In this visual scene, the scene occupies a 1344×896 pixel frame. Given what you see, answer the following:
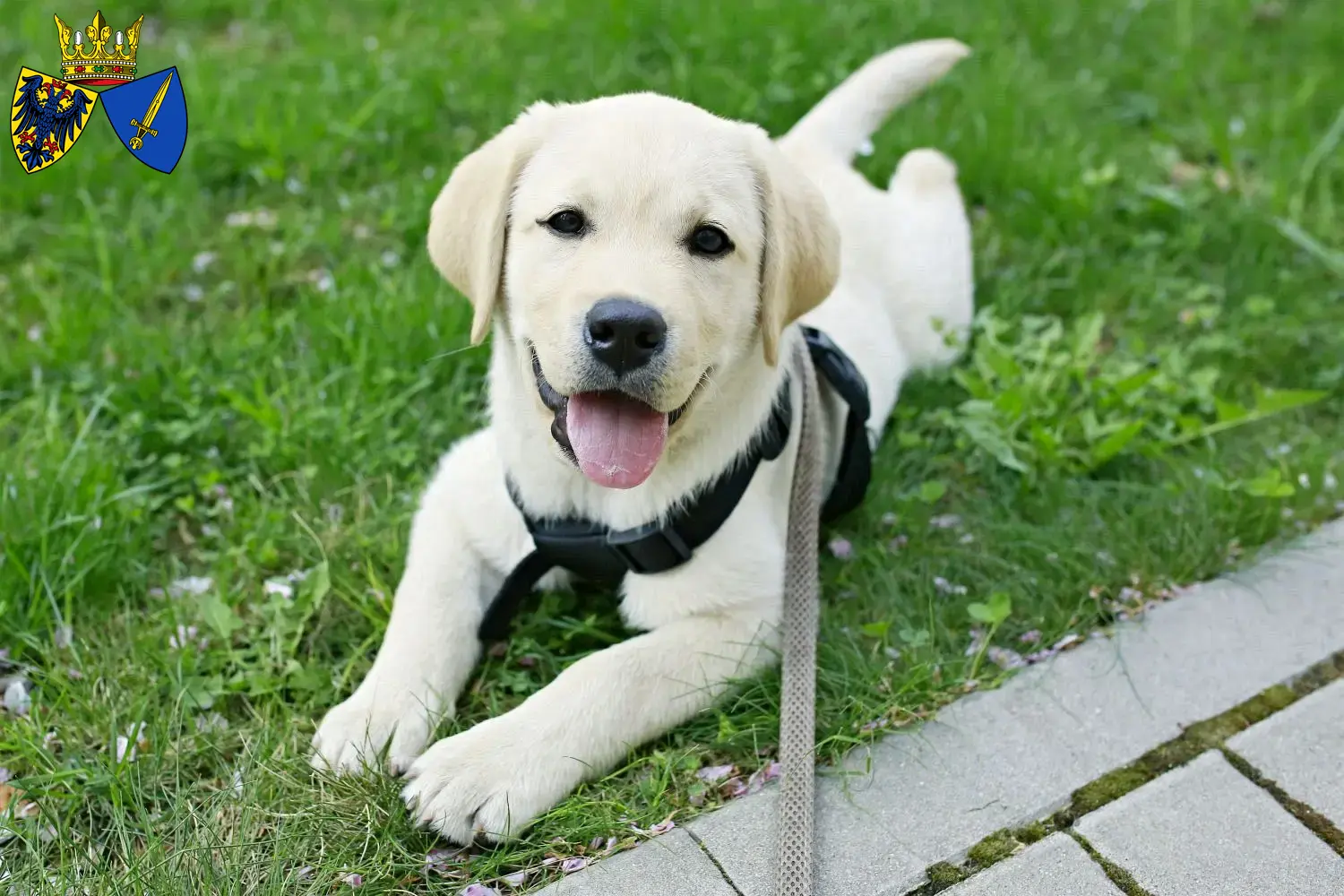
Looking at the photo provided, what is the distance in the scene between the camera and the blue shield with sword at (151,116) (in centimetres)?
377

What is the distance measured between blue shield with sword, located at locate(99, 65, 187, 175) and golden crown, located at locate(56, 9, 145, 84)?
0.05 metres

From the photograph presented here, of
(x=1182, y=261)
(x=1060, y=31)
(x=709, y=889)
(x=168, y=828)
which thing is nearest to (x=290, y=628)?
(x=168, y=828)

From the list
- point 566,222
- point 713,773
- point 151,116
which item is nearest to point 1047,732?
point 713,773

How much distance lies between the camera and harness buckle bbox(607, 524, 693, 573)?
8.57 feet

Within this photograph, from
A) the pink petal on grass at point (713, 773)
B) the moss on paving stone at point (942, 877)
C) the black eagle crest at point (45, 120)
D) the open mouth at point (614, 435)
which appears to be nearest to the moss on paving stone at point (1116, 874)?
the moss on paving stone at point (942, 877)

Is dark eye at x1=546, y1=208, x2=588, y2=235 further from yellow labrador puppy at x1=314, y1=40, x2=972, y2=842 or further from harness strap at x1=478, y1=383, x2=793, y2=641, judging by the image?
harness strap at x1=478, y1=383, x2=793, y2=641

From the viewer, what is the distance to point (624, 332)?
2.21 metres

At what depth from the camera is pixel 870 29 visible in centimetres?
522

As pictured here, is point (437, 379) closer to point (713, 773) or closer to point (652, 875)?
point (713, 773)

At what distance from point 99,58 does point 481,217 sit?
2097 millimetres

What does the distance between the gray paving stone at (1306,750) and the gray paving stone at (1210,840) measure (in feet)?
0.28

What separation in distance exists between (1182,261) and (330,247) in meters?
3.25

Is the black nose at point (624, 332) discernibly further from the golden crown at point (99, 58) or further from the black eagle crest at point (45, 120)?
the black eagle crest at point (45, 120)

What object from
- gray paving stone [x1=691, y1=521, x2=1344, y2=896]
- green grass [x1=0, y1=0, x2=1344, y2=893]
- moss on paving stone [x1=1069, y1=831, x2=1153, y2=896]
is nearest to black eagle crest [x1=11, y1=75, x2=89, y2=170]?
green grass [x1=0, y1=0, x2=1344, y2=893]
